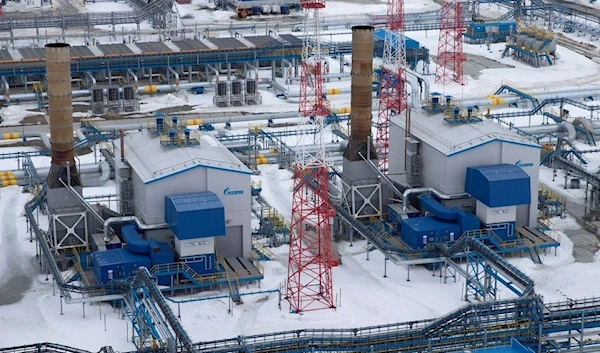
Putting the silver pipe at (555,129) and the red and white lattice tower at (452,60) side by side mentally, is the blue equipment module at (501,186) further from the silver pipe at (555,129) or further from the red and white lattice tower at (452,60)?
the red and white lattice tower at (452,60)

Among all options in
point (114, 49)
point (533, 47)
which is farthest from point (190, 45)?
point (533, 47)

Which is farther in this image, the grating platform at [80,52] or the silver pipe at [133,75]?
the grating platform at [80,52]

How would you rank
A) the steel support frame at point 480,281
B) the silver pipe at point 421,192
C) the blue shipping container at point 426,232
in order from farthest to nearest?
the silver pipe at point 421,192 < the blue shipping container at point 426,232 < the steel support frame at point 480,281

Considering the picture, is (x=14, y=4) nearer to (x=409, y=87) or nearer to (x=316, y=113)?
(x=409, y=87)

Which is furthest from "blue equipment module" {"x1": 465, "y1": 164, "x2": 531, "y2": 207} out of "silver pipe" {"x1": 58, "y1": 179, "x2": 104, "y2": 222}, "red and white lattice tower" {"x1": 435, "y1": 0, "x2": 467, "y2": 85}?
"red and white lattice tower" {"x1": 435, "y1": 0, "x2": 467, "y2": 85}

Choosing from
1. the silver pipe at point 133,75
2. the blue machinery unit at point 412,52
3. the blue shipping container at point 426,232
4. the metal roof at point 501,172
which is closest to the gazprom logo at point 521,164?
the metal roof at point 501,172

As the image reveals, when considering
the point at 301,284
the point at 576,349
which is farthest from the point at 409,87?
the point at 576,349

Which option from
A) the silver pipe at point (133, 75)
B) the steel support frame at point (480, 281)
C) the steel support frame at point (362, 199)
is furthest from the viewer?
the silver pipe at point (133, 75)

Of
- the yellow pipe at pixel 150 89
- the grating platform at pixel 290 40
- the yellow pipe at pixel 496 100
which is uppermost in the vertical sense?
the grating platform at pixel 290 40
